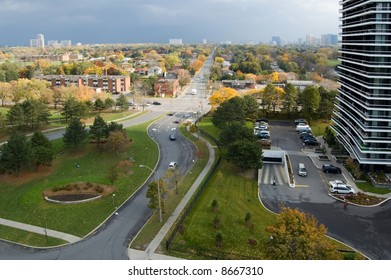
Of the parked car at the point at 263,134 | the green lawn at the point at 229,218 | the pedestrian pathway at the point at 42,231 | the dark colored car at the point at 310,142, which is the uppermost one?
the parked car at the point at 263,134

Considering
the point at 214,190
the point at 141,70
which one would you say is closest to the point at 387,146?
the point at 214,190

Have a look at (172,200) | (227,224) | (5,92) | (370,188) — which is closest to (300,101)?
(370,188)

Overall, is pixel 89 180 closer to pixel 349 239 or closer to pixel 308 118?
pixel 349 239

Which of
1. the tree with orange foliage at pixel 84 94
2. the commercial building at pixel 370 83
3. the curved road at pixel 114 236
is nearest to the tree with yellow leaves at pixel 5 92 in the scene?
the tree with orange foliage at pixel 84 94

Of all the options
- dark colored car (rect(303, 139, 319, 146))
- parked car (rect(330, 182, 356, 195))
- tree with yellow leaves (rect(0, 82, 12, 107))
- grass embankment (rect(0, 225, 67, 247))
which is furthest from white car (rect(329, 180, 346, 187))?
tree with yellow leaves (rect(0, 82, 12, 107))

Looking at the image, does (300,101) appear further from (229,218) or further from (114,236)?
(114,236)

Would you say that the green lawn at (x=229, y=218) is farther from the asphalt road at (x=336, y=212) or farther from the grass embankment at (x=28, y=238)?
the grass embankment at (x=28, y=238)

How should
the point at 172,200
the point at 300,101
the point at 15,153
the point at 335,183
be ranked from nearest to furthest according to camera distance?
the point at 172,200, the point at 335,183, the point at 15,153, the point at 300,101
